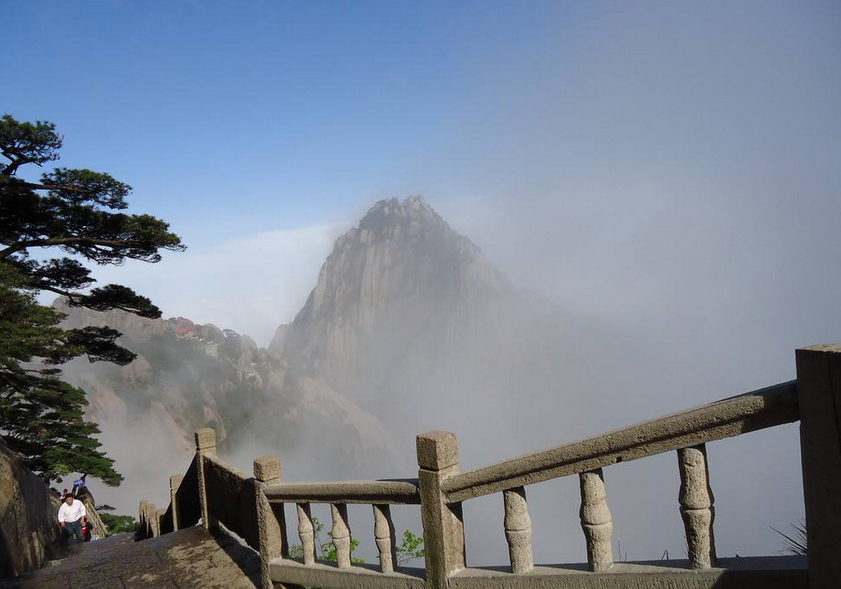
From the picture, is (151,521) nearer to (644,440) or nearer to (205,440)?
(205,440)

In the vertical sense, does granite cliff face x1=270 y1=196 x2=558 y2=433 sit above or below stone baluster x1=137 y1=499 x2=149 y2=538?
above

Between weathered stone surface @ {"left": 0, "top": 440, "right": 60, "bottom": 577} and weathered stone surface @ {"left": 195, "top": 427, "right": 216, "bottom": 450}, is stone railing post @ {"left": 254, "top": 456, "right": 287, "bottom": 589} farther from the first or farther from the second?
weathered stone surface @ {"left": 0, "top": 440, "right": 60, "bottom": 577}

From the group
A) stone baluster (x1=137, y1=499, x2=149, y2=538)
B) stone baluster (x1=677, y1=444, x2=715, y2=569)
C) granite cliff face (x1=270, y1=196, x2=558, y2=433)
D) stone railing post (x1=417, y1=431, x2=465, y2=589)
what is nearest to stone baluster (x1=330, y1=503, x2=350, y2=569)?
stone railing post (x1=417, y1=431, x2=465, y2=589)

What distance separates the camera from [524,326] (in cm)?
12331

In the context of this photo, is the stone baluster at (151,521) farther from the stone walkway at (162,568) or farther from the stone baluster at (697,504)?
the stone baluster at (697,504)

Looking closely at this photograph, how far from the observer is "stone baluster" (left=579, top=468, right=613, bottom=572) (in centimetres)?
308

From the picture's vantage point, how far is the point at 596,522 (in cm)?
308

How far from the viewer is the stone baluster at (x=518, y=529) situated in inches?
135

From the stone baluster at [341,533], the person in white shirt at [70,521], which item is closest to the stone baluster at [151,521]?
the person in white shirt at [70,521]

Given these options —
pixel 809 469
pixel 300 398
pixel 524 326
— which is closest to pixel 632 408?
pixel 524 326

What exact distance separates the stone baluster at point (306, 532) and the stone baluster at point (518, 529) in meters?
2.09

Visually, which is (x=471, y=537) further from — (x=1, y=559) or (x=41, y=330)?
(x=1, y=559)

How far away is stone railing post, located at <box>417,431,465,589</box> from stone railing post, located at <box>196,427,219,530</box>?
4006 millimetres

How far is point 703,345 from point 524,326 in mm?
56221
